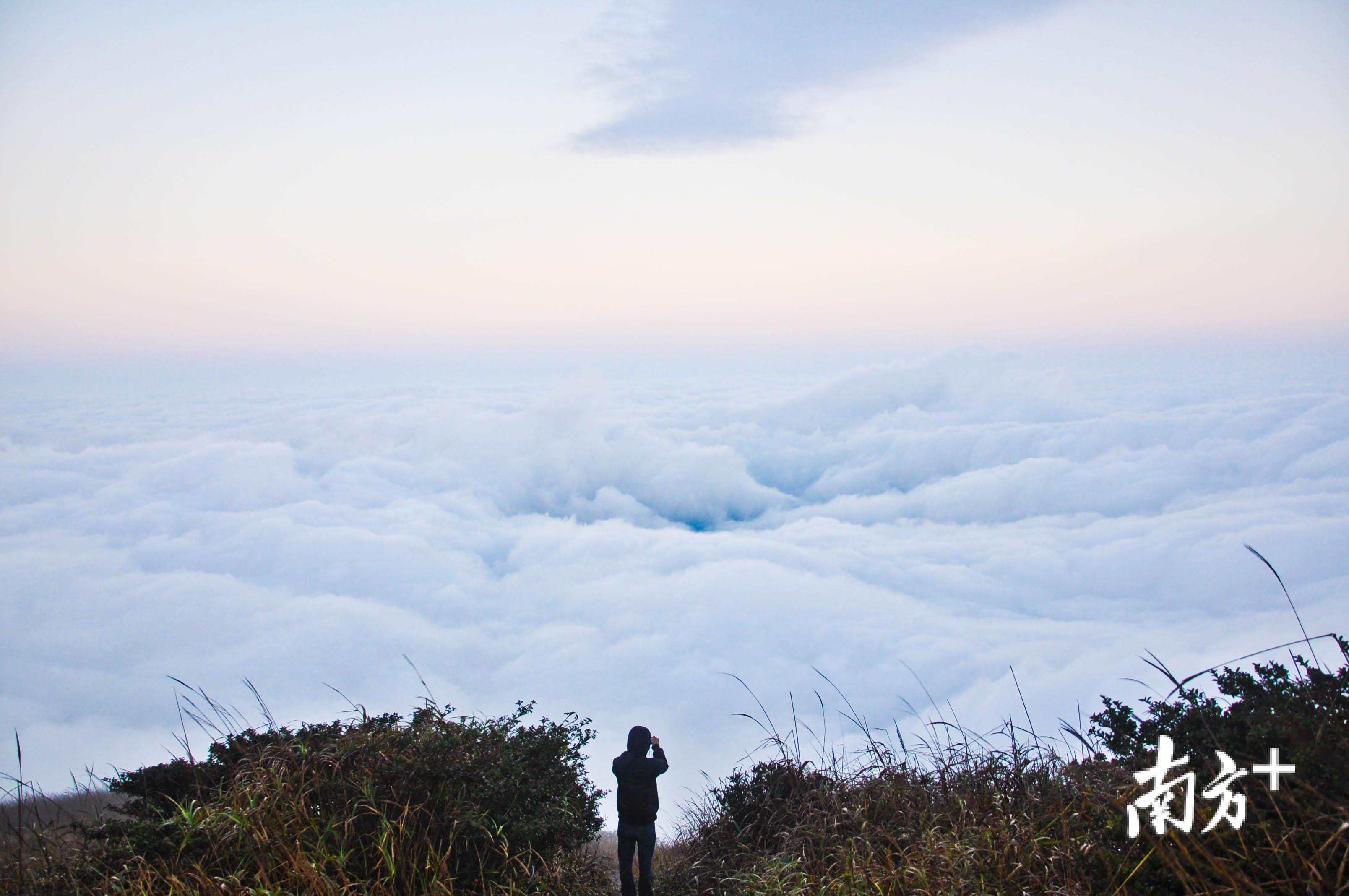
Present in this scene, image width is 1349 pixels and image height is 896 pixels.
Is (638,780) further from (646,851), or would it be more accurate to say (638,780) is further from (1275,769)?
(1275,769)

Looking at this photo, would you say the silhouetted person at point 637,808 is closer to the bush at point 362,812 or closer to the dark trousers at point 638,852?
the dark trousers at point 638,852

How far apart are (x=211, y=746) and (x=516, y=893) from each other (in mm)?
3391

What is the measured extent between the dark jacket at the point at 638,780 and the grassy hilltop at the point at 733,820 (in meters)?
0.33

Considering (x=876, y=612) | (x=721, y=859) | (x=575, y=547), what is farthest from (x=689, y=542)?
(x=721, y=859)

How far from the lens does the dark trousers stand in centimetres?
704

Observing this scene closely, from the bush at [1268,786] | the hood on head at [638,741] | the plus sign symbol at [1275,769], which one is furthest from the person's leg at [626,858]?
the plus sign symbol at [1275,769]

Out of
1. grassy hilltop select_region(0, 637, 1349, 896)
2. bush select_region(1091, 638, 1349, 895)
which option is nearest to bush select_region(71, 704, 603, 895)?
grassy hilltop select_region(0, 637, 1349, 896)

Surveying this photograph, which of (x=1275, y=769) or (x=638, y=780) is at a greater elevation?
(x=1275, y=769)

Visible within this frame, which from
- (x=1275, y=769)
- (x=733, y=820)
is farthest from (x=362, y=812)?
(x=1275, y=769)

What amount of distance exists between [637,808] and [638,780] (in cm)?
24

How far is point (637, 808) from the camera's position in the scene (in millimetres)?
7156

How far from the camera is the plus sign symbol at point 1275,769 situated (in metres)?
4.18

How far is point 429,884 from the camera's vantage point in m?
5.64

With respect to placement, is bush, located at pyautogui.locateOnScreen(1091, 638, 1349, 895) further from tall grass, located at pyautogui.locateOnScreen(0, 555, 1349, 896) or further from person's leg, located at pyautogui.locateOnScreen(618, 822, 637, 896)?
person's leg, located at pyautogui.locateOnScreen(618, 822, 637, 896)
